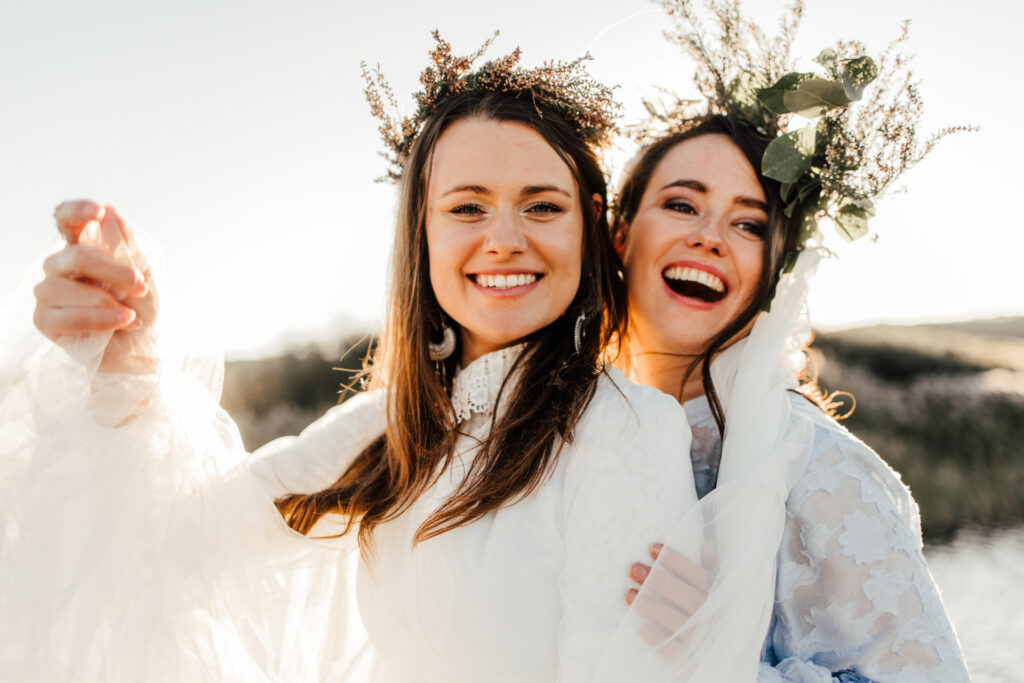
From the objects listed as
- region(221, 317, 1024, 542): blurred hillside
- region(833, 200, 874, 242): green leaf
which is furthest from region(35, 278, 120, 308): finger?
region(221, 317, 1024, 542): blurred hillside

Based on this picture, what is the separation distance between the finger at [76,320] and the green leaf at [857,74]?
2.37 meters

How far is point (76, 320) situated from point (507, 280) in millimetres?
1133

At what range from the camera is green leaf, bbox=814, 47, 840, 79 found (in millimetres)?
2439

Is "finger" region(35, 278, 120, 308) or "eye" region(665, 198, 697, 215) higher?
"eye" region(665, 198, 697, 215)

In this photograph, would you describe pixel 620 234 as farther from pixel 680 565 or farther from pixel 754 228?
pixel 680 565

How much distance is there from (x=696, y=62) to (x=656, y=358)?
1.19m

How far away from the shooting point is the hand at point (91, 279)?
175 cm

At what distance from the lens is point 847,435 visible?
6.61 ft

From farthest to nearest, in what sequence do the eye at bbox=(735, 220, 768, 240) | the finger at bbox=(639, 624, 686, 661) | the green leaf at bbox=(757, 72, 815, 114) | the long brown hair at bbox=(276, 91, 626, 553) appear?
the eye at bbox=(735, 220, 768, 240)
the green leaf at bbox=(757, 72, 815, 114)
the long brown hair at bbox=(276, 91, 626, 553)
the finger at bbox=(639, 624, 686, 661)

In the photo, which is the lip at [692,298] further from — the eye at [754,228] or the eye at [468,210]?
the eye at [468,210]

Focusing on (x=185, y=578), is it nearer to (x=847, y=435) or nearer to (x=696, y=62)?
(x=847, y=435)

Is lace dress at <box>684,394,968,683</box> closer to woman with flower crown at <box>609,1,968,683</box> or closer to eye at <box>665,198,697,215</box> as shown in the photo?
woman with flower crown at <box>609,1,968,683</box>

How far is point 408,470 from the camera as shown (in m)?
2.11

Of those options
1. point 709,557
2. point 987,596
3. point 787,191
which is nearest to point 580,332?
point 709,557
